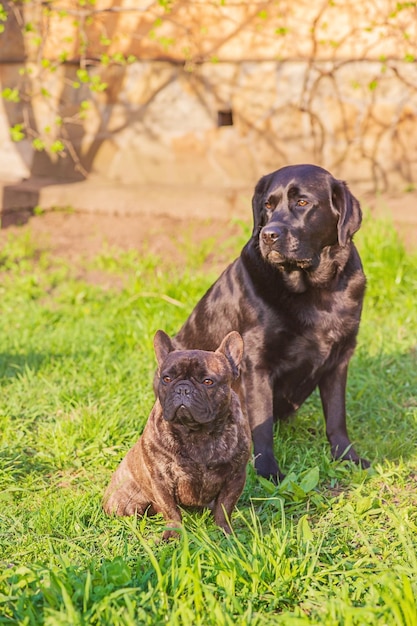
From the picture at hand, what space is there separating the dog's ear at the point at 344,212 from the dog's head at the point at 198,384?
3.21ft

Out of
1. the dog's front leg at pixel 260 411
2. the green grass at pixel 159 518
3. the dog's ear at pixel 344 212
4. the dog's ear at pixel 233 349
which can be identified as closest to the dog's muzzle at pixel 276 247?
the dog's ear at pixel 344 212

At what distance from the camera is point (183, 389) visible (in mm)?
3295

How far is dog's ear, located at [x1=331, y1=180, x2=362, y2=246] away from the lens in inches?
167

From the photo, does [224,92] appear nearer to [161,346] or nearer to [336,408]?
[336,408]

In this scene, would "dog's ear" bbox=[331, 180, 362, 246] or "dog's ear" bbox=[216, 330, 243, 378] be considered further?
"dog's ear" bbox=[331, 180, 362, 246]

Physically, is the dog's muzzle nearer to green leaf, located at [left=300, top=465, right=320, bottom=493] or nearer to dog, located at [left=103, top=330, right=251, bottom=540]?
dog, located at [left=103, top=330, right=251, bottom=540]

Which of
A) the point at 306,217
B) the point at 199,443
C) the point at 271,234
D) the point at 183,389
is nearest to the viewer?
the point at 183,389

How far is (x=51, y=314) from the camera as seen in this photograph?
6703 millimetres

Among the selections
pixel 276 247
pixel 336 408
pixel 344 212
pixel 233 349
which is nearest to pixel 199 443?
pixel 233 349

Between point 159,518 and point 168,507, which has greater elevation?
point 168,507

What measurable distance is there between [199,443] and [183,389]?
1.01ft

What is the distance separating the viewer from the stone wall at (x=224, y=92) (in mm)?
7906

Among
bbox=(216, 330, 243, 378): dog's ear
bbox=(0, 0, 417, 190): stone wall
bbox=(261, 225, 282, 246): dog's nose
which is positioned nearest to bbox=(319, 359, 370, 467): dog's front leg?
bbox=(261, 225, 282, 246): dog's nose

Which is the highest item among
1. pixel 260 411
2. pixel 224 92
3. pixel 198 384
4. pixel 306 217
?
pixel 224 92
